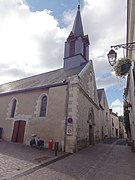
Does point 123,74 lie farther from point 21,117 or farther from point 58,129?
point 21,117

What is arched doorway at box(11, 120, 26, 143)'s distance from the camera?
1199 cm

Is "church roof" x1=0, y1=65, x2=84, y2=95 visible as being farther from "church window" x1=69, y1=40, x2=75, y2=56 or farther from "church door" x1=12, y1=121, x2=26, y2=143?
"church door" x1=12, y1=121, x2=26, y2=143

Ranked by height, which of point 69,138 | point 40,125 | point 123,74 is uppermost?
point 123,74

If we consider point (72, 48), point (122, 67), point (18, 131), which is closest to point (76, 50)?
point (72, 48)

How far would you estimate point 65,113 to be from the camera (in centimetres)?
998

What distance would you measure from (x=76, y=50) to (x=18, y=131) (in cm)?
953

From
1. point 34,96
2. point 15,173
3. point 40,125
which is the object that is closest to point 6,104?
point 34,96

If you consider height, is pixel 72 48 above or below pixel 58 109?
above

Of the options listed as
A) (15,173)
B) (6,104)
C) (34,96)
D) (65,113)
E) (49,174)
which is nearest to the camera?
(15,173)

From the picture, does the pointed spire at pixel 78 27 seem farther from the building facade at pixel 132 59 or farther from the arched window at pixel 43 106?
the arched window at pixel 43 106

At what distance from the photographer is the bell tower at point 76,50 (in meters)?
14.7

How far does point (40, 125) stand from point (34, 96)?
2.74 meters

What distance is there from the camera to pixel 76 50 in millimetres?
14859

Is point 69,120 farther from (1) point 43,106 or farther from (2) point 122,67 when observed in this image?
(2) point 122,67
